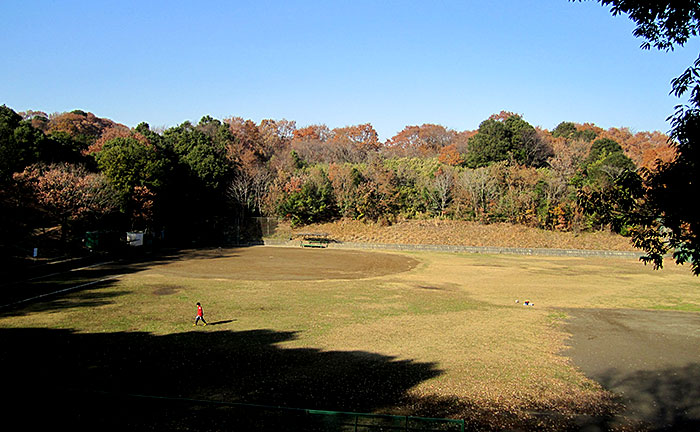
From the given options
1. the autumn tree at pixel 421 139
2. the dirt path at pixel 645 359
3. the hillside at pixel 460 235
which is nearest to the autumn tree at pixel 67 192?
the hillside at pixel 460 235

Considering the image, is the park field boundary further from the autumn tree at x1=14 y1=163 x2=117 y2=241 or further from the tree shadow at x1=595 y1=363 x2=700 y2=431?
the tree shadow at x1=595 y1=363 x2=700 y2=431

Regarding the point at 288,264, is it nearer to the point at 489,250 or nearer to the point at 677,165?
Result: the point at 489,250

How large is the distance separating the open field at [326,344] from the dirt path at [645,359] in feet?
0.93

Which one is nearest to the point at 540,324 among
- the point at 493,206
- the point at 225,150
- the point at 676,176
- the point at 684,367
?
the point at 684,367

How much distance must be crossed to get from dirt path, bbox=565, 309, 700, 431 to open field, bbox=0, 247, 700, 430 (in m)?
0.28

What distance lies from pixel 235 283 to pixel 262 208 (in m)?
31.9

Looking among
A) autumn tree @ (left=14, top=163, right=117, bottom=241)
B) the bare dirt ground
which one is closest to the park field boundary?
the bare dirt ground

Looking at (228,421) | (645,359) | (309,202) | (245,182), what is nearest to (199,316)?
(228,421)

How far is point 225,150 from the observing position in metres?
54.7

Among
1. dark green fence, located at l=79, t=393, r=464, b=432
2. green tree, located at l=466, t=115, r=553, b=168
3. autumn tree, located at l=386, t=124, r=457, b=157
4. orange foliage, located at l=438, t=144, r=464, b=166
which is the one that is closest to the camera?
dark green fence, located at l=79, t=393, r=464, b=432

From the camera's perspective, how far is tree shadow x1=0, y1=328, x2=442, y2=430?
8391 millimetres

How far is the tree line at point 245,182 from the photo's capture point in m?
30.6

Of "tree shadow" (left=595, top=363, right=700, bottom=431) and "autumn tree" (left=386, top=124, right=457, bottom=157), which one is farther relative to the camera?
"autumn tree" (left=386, top=124, right=457, bottom=157)

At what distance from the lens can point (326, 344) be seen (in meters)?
12.0
